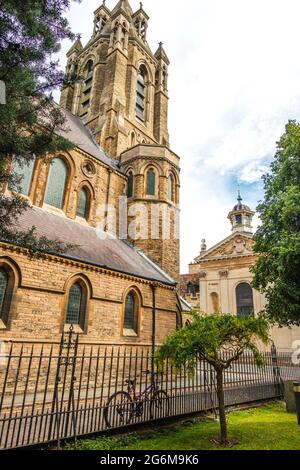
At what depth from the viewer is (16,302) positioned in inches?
351

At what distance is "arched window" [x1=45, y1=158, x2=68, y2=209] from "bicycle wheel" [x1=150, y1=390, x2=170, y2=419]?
10.6 m

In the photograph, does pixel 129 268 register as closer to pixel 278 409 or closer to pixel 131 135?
pixel 278 409

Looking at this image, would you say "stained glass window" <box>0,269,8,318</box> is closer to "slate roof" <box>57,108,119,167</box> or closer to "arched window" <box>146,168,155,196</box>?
"slate roof" <box>57,108,119,167</box>

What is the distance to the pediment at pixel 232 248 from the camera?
3331cm

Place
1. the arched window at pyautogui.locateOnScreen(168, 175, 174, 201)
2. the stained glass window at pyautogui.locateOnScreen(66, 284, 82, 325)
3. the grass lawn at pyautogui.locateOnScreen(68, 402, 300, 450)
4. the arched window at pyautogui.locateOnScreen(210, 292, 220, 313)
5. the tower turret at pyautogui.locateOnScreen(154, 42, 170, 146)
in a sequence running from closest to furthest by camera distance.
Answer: the grass lawn at pyautogui.locateOnScreen(68, 402, 300, 450)
the stained glass window at pyautogui.locateOnScreen(66, 284, 82, 325)
the arched window at pyautogui.locateOnScreen(168, 175, 174, 201)
the tower turret at pyautogui.locateOnScreen(154, 42, 170, 146)
the arched window at pyautogui.locateOnScreen(210, 292, 220, 313)

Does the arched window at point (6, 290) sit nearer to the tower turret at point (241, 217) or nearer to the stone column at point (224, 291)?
the stone column at point (224, 291)

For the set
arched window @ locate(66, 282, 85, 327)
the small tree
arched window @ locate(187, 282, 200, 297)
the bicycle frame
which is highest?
arched window @ locate(187, 282, 200, 297)

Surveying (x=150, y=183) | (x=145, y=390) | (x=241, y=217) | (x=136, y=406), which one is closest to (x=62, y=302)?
(x=145, y=390)

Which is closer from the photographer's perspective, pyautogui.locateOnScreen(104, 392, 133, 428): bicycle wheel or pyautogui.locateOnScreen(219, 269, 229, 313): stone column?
pyautogui.locateOnScreen(104, 392, 133, 428): bicycle wheel

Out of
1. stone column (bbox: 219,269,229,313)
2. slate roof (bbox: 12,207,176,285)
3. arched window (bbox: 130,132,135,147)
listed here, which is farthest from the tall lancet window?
stone column (bbox: 219,269,229,313)

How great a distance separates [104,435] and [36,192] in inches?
430

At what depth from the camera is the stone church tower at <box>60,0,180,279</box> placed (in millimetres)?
19094

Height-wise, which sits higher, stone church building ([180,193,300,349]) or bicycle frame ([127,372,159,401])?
stone church building ([180,193,300,349])

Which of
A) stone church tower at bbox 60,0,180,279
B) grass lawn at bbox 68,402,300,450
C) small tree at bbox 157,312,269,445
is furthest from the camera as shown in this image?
stone church tower at bbox 60,0,180,279
